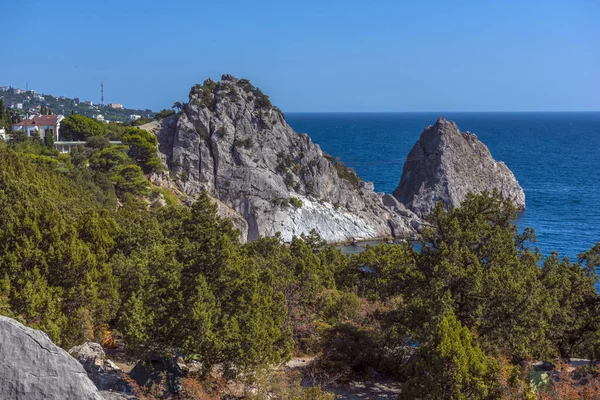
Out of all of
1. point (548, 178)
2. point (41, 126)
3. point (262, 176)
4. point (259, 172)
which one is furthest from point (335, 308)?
point (548, 178)

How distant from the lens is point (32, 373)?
11992 mm

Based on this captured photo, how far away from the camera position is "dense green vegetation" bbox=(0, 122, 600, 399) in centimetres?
1777

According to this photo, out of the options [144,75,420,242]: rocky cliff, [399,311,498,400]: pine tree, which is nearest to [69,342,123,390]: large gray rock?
[399,311,498,400]: pine tree

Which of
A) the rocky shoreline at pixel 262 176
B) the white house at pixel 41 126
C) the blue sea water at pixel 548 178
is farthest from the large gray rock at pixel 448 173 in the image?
the white house at pixel 41 126

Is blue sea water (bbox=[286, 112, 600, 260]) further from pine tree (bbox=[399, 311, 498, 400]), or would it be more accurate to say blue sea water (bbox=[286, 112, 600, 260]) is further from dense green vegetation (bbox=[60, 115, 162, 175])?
pine tree (bbox=[399, 311, 498, 400])

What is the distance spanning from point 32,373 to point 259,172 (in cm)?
6829

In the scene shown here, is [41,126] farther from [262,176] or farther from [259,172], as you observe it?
[262,176]

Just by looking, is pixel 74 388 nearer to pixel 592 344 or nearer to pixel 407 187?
pixel 592 344

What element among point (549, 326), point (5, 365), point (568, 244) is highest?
point (5, 365)

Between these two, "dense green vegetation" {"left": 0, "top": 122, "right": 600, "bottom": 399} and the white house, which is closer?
"dense green vegetation" {"left": 0, "top": 122, "right": 600, "bottom": 399}

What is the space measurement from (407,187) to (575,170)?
186 ft

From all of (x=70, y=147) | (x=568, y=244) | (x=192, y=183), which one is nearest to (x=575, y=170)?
(x=568, y=244)

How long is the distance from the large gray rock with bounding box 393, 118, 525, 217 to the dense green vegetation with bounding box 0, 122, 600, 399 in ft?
223

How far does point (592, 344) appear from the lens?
23.6m
